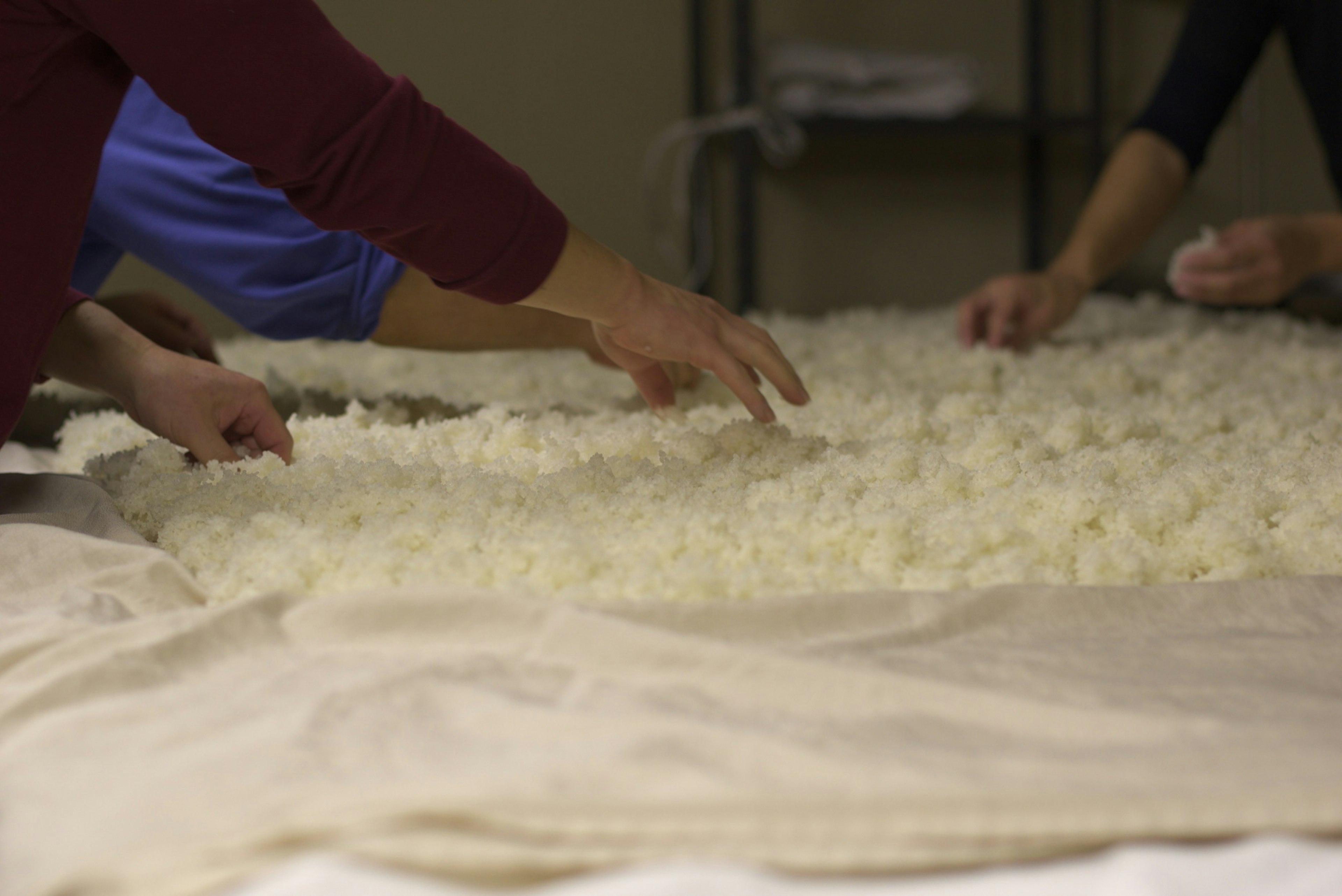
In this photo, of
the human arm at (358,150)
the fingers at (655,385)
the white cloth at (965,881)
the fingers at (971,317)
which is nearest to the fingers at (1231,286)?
the fingers at (971,317)

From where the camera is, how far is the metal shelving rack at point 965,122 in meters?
2.02

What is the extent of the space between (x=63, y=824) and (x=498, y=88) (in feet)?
5.48

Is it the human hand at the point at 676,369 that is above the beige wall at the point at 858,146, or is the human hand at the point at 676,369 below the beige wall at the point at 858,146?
below

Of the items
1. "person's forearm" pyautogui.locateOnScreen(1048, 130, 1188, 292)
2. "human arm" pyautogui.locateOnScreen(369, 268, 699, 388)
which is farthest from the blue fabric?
"person's forearm" pyautogui.locateOnScreen(1048, 130, 1188, 292)

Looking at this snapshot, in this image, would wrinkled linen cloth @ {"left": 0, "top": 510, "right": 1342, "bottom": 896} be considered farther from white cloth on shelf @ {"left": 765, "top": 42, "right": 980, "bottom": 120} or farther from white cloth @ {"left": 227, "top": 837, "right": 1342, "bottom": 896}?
white cloth on shelf @ {"left": 765, "top": 42, "right": 980, "bottom": 120}

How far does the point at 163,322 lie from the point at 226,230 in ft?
0.40

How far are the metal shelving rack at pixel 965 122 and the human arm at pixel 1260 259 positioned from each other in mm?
849

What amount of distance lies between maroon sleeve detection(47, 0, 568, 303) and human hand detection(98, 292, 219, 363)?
1.77ft

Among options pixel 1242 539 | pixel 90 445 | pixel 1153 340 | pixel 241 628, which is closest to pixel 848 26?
pixel 1153 340

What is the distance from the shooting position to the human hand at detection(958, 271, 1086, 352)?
1.28 meters

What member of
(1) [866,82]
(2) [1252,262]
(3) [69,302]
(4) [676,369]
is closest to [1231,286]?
(2) [1252,262]

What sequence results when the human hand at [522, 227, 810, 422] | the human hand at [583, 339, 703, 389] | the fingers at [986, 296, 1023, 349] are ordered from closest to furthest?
the human hand at [522, 227, 810, 422], the human hand at [583, 339, 703, 389], the fingers at [986, 296, 1023, 349]

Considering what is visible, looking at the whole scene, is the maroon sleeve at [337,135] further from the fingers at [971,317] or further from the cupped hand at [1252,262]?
the cupped hand at [1252,262]

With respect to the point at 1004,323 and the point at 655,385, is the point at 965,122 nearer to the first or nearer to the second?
the point at 1004,323
